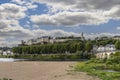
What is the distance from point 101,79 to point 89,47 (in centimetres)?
15483

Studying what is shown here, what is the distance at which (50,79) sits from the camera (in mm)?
Result: 36312

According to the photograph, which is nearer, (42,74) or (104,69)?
(42,74)

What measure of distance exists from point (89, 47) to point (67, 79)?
154833 mm

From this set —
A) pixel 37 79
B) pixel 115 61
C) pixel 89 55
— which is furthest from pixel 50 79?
pixel 89 55

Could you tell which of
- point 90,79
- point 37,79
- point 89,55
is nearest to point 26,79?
point 37,79

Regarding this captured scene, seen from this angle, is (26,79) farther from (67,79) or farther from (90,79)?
(90,79)

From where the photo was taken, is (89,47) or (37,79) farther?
(89,47)

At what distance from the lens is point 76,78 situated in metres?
37.1

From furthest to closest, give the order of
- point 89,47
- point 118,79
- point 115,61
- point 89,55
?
point 89,47 → point 89,55 → point 115,61 → point 118,79

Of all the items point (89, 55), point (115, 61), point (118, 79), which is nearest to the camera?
point (118, 79)

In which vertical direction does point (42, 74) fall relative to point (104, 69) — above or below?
above

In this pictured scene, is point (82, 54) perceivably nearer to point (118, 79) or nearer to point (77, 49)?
point (77, 49)

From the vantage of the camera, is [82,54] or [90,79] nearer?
[90,79]

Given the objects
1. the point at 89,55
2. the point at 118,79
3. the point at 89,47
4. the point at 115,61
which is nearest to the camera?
the point at 118,79
